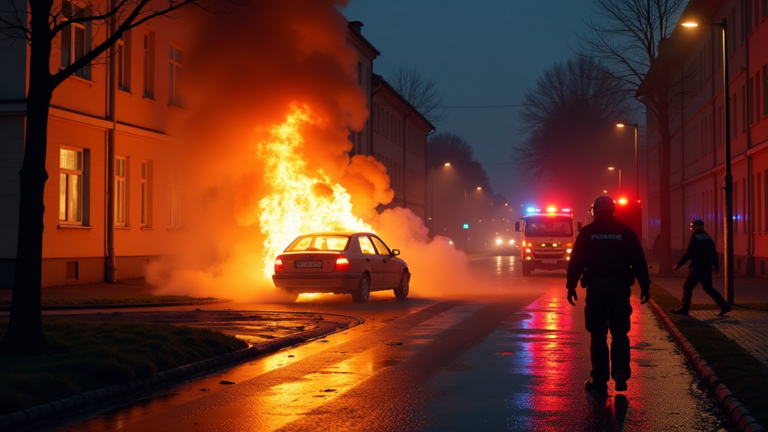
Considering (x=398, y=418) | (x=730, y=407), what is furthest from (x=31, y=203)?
(x=730, y=407)

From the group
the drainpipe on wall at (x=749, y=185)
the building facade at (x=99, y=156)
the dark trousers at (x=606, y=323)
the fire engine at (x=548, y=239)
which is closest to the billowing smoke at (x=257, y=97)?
the building facade at (x=99, y=156)

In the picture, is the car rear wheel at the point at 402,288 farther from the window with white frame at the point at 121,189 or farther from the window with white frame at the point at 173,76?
the window with white frame at the point at 173,76

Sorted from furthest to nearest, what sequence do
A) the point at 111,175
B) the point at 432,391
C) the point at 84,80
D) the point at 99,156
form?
the point at 111,175 < the point at 99,156 < the point at 84,80 < the point at 432,391

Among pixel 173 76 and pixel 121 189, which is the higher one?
pixel 173 76

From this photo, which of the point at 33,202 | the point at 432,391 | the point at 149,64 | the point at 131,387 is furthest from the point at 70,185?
the point at 432,391

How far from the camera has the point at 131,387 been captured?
950 centimetres

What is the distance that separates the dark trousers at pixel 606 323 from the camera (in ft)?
30.4

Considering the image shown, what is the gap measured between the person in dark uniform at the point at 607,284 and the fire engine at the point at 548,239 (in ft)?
92.6

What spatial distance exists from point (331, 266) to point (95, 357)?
33.5 ft

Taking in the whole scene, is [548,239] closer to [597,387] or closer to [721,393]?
[597,387]

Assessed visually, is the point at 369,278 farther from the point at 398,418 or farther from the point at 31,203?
the point at 398,418

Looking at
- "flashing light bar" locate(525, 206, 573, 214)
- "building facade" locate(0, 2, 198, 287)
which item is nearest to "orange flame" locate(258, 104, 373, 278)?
"building facade" locate(0, 2, 198, 287)

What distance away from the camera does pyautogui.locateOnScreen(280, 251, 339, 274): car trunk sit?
66.4 feet

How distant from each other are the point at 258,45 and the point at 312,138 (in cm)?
271
